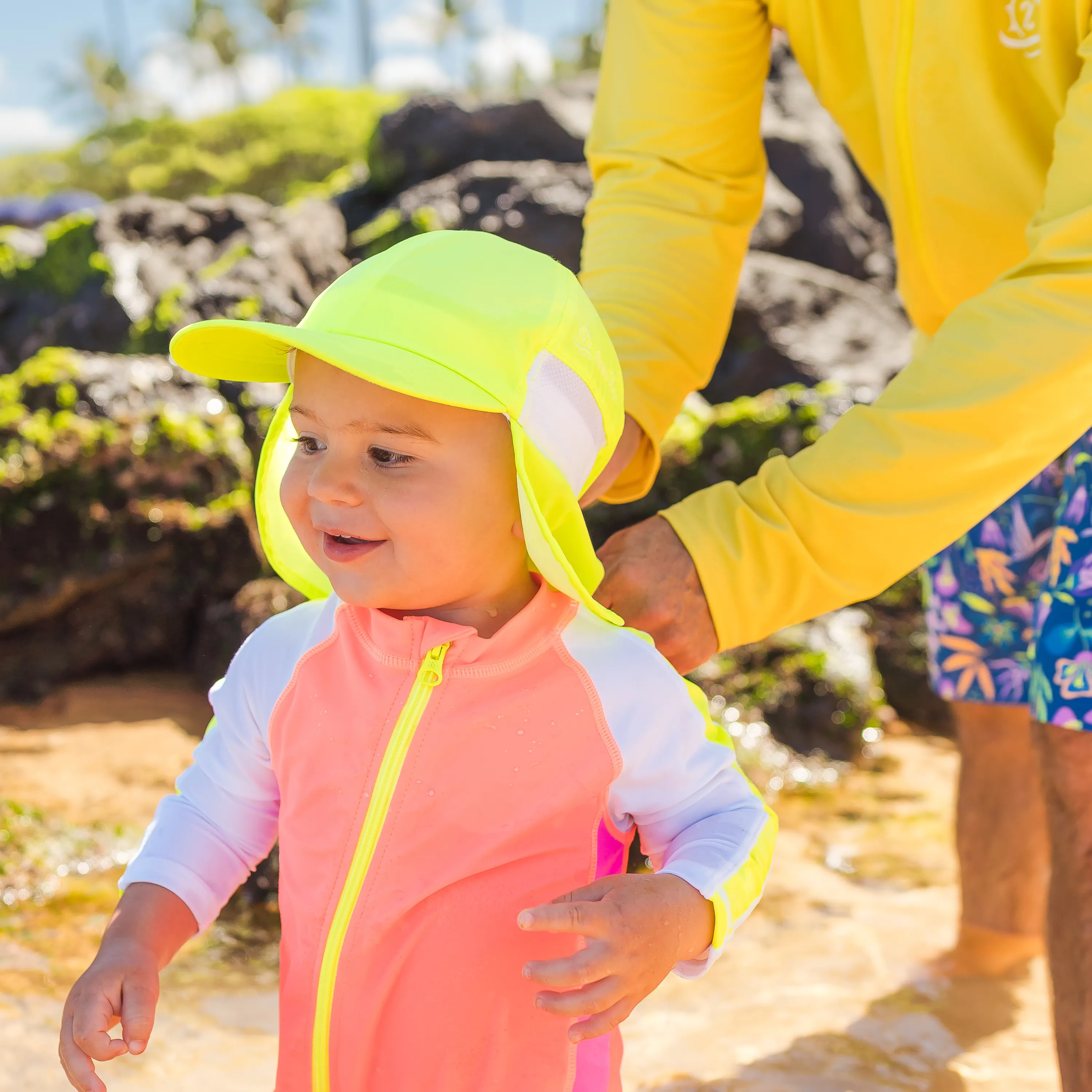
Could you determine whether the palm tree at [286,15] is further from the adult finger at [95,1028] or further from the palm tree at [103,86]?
the adult finger at [95,1028]

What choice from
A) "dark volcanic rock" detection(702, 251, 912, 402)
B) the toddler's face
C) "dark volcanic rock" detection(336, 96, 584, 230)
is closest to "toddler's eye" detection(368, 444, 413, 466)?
the toddler's face

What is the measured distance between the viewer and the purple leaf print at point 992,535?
2.63m

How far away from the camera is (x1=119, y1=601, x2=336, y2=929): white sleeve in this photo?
1.75m

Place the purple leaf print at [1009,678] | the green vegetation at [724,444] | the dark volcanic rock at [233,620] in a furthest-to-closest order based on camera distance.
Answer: the green vegetation at [724,444], the dark volcanic rock at [233,620], the purple leaf print at [1009,678]

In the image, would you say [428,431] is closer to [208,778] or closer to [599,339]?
[599,339]

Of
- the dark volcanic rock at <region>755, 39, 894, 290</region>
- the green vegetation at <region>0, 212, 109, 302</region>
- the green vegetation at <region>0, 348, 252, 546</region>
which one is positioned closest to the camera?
the green vegetation at <region>0, 348, 252, 546</region>

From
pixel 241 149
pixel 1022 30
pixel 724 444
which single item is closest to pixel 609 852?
pixel 1022 30

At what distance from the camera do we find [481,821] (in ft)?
5.31

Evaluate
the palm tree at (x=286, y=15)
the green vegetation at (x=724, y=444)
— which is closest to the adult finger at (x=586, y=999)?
the green vegetation at (x=724, y=444)

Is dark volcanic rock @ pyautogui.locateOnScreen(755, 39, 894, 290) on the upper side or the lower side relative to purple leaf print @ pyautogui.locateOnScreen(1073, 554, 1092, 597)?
lower

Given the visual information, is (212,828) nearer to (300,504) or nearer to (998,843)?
(300,504)

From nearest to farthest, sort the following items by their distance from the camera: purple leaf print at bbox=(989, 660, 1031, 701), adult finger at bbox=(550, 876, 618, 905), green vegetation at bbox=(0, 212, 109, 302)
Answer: adult finger at bbox=(550, 876, 618, 905) → purple leaf print at bbox=(989, 660, 1031, 701) → green vegetation at bbox=(0, 212, 109, 302)

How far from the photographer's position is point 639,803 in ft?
5.40

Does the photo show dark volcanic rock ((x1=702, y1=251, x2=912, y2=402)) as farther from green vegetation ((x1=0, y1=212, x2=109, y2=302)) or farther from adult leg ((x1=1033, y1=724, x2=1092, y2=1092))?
adult leg ((x1=1033, y1=724, x2=1092, y2=1092))
